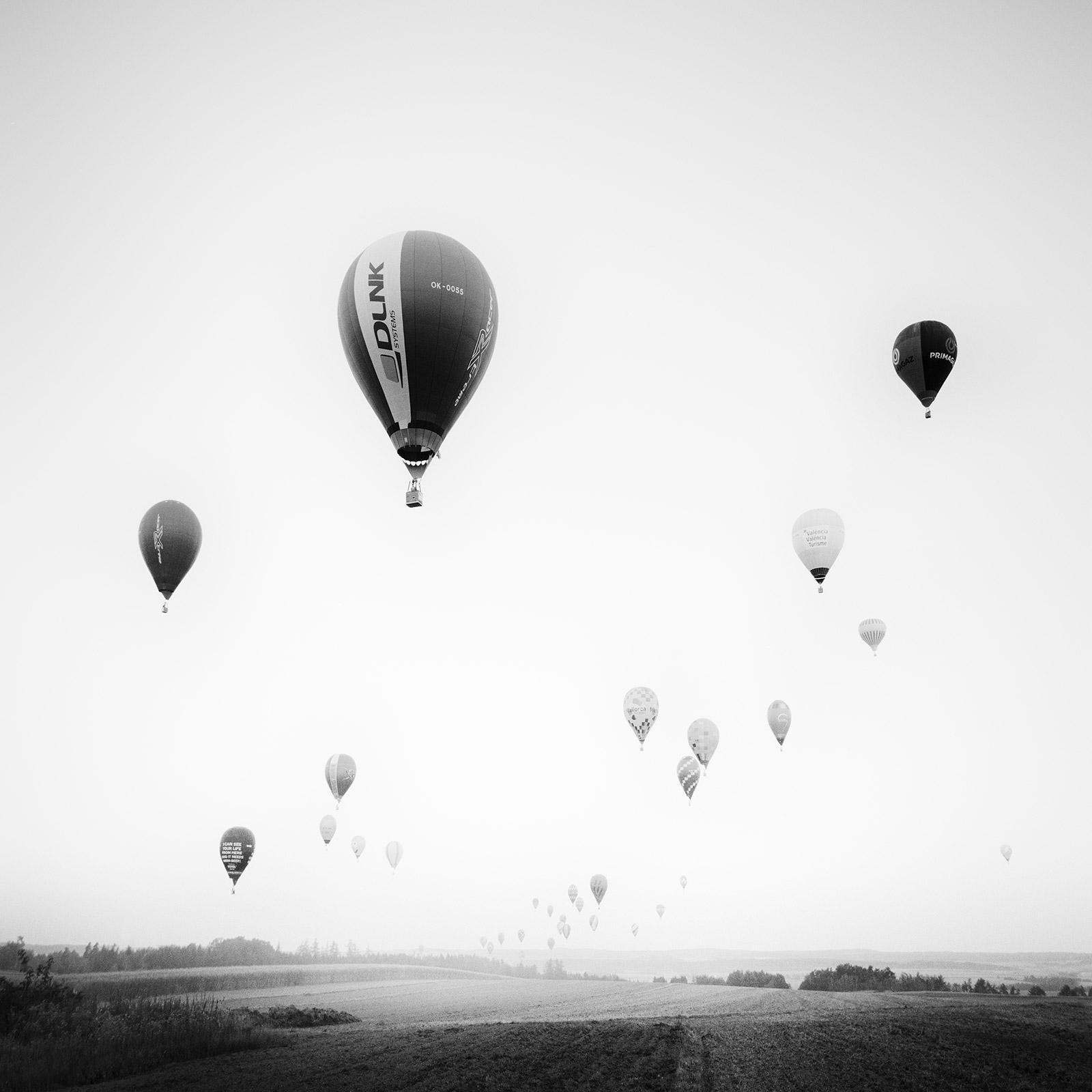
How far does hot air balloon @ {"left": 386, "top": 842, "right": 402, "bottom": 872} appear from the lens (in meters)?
62.0

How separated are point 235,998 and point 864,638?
3308cm

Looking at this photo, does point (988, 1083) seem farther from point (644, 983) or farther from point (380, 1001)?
point (644, 983)

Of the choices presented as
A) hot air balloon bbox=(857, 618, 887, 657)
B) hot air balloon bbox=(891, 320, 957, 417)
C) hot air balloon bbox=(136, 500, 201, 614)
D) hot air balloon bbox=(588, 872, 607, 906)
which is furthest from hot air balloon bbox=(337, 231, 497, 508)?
hot air balloon bbox=(588, 872, 607, 906)

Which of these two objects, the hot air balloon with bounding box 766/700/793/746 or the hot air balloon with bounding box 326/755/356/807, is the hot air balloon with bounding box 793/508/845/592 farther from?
the hot air balloon with bounding box 326/755/356/807

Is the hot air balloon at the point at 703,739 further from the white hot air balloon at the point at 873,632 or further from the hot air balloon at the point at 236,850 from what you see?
the hot air balloon at the point at 236,850

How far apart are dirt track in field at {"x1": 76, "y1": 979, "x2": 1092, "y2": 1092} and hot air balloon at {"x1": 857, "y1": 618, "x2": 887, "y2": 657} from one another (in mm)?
14227

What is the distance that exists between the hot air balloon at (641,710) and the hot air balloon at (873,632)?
11.0 meters

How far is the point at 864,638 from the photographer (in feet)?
117

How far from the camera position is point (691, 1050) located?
17.8m

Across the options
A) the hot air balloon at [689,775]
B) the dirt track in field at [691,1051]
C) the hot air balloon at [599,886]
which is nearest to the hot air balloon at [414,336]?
the dirt track in field at [691,1051]

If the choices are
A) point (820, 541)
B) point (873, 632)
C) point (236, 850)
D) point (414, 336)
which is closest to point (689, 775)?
point (873, 632)

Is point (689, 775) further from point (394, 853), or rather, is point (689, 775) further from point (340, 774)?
point (394, 853)

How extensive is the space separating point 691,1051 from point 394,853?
162 ft

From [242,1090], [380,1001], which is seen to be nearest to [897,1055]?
[242,1090]
